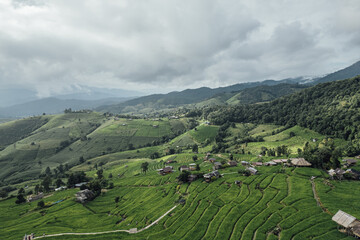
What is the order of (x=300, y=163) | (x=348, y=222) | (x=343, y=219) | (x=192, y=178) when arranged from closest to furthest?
(x=348, y=222) → (x=343, y=219) → (x=300, y=163) → (x=192, y=178)

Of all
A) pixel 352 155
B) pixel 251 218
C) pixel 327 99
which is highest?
pixel 327 99

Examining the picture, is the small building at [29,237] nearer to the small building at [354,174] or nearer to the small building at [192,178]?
the small building at [192,178]

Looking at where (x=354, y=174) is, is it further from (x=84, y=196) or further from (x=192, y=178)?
(x=84, y=196)

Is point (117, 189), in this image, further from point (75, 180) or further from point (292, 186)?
point (292, 186)

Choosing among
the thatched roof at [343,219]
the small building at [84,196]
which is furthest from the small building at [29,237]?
the thatched roof at [343,219]

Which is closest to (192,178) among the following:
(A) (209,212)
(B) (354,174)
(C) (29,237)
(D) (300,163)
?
(A) (209,212)

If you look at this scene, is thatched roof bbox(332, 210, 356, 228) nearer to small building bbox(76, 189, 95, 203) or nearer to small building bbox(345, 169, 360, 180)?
small building bbox(345, 169, 360, 180)

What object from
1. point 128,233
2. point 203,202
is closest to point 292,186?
point 203,202

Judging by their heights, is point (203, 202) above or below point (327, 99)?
below
